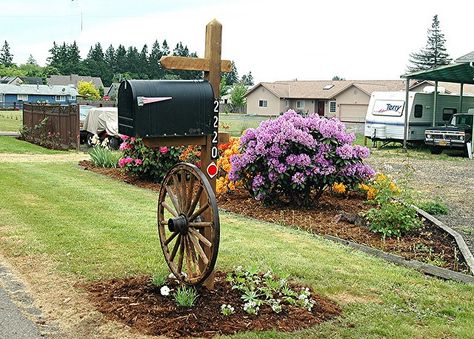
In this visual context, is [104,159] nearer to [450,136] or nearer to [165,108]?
[165,108]

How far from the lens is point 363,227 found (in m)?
8.91

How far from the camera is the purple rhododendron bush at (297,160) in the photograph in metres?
9.91

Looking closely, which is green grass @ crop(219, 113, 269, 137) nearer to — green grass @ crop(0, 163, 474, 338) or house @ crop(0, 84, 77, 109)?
green grass @ crop(0, 163, 474, 338)

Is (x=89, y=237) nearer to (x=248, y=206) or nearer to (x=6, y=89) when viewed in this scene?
(x=248, y=206)

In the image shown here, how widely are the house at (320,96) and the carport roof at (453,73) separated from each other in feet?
92.8

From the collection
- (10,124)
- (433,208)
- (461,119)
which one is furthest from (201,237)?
(10,124)

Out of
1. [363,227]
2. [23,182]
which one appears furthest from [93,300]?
[23,182]

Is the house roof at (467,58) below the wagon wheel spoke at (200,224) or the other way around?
the other way around

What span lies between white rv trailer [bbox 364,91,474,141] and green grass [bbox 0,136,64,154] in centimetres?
1451

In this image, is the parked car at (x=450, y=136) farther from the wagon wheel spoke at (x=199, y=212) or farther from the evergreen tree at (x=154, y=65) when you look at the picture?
the evergreen tree at (x=154, y=65)

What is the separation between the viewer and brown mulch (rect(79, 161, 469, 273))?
295 inches

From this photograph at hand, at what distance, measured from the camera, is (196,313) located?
495 cm

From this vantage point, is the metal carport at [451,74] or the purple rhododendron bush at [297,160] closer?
the purple rhododendron bush at [297,160]

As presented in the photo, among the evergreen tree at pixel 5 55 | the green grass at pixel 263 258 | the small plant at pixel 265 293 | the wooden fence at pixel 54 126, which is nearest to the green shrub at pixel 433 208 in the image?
the green grass at pixel 263 258
